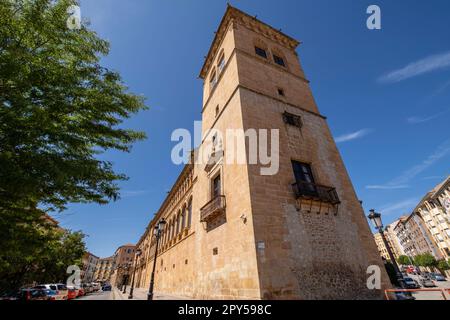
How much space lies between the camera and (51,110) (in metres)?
4.68

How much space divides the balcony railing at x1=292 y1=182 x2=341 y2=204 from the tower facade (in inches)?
1.9

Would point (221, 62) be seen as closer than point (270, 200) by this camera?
No

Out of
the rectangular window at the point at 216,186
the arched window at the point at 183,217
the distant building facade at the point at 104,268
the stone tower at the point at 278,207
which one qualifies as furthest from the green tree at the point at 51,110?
the distant building facade at the point at 104,268

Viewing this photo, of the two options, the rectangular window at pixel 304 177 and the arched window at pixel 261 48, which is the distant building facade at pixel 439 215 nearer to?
the arched window at pixel 261 48

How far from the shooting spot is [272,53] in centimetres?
1641

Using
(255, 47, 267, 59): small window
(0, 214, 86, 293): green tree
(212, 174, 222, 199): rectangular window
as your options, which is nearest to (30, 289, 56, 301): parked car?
(0, 214, 86, 293): green tree

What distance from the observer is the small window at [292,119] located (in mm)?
11683

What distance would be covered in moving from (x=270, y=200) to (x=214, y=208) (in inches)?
117

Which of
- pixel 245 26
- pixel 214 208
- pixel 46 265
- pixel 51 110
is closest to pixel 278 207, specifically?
pixel 214 208

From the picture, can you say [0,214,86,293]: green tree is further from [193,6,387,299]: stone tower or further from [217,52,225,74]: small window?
[217,52,225,74]: small window

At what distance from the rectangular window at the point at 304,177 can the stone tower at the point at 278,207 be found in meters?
0.06

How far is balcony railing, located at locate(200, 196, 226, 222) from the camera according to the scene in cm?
991

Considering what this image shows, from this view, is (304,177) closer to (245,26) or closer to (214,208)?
(214,208)
